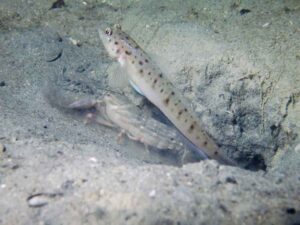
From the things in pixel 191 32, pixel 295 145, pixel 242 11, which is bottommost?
pixel 295 145

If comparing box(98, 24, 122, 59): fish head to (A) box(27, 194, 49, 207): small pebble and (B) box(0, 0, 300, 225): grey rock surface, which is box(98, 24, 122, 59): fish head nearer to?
(B) box(0, 0, 300, 225): grey rock surface

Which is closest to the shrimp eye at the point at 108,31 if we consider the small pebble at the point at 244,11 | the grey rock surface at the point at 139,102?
the grey rock surface at the point at 139,102

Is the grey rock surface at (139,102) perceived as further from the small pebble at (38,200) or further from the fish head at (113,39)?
the fish head at (113,39)

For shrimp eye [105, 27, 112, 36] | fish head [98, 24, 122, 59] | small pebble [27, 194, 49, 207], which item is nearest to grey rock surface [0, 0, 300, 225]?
small pebble [27, 194, 49, 207]

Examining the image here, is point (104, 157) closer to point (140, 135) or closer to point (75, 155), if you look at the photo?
point (75, 155)

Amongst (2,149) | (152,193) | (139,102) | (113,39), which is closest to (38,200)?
(2,149)

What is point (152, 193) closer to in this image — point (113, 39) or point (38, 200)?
point (38, 200)

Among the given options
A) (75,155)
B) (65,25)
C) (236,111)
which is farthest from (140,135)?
(65,25)
